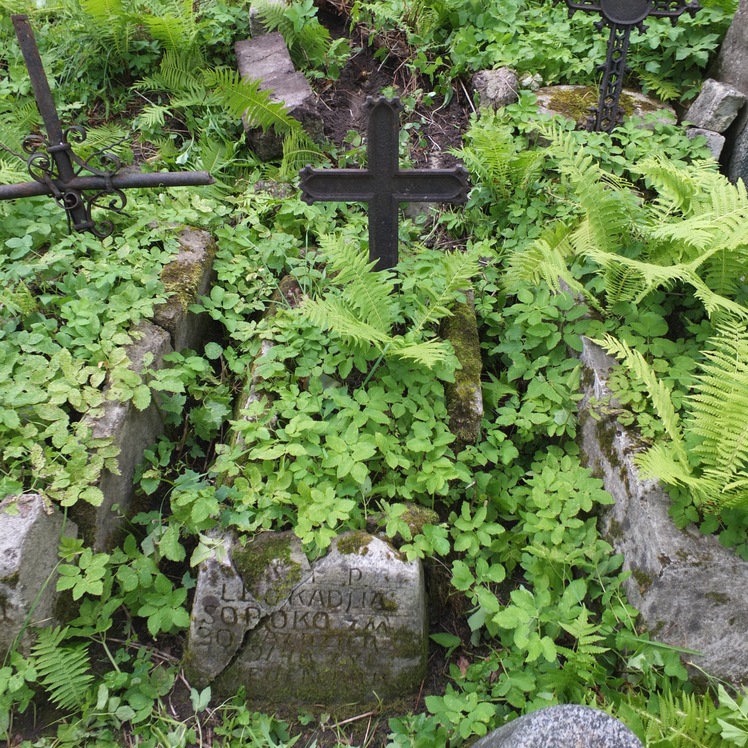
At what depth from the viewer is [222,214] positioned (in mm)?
3889

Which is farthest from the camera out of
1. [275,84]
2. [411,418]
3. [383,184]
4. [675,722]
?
[275,84]

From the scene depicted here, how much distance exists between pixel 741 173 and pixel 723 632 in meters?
3.06

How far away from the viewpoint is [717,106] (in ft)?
13.9

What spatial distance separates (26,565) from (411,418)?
163cm

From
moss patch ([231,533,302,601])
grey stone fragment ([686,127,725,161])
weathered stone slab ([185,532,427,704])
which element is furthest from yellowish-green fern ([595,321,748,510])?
grey stone fragment ([686,127,725,161])

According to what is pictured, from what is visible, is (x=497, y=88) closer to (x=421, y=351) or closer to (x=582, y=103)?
(x=582, y=103)

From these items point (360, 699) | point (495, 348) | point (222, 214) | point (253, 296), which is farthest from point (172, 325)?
point (360, 699)

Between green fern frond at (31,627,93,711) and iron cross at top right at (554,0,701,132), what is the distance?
4.31 meters

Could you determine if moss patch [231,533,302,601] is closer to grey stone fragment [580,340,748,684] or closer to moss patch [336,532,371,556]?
moss patch [336,532,371,556]

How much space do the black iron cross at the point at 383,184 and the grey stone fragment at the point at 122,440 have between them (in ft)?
3.56

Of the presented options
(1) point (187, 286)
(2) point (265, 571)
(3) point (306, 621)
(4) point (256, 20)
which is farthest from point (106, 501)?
(4) point (256, 20)

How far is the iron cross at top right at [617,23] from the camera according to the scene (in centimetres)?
409

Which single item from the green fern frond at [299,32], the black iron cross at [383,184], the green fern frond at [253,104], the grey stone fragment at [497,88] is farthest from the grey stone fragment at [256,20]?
the black iron cross at [383,184]

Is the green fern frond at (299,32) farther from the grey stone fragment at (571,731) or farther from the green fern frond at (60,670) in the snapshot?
the grey stone fragment at (571,731)
